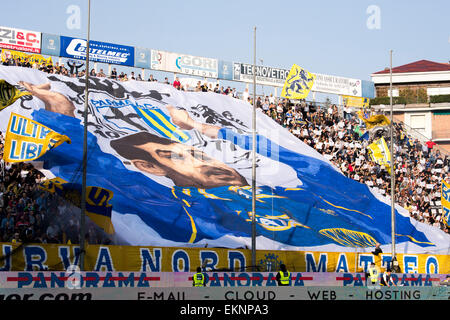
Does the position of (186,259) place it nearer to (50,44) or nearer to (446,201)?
(446,201)

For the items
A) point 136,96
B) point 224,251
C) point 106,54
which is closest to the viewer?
point 224,251

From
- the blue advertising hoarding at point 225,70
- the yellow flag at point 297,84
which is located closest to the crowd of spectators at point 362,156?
the yellow flag at point 297,84

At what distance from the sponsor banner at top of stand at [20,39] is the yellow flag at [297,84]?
16.8 metres

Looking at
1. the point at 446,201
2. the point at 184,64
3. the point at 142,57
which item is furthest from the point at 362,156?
the point at 142,57

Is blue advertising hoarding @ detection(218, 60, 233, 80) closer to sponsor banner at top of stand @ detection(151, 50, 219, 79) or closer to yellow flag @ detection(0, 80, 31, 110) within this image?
sponsor banner at top of stand @ detection(151, 50, 219, 79)

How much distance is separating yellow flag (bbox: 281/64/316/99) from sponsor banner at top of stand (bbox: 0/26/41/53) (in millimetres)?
16823

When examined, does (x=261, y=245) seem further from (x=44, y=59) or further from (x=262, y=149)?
(x=44, y=59)

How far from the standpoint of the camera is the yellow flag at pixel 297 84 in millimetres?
47031

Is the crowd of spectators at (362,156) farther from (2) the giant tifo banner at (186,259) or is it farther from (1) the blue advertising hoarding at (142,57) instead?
(1) the blue advertising hoarding at (142,57)

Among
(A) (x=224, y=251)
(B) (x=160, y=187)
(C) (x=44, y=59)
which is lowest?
(A) (x=224, y=251)
